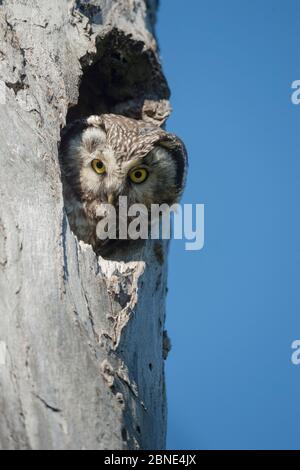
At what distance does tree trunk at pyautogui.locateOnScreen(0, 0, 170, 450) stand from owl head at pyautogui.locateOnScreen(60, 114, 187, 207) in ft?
1.02

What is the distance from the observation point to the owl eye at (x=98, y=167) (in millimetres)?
4438

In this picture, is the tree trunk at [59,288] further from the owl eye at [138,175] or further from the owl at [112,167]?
the owl eye at [138,175]

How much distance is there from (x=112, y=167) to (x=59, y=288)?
5.65ft

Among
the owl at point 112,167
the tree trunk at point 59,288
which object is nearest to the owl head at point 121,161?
the owl at point 112,167

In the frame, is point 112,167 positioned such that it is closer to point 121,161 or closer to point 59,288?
point 121,161

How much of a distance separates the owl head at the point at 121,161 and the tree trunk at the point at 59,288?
1.02ft

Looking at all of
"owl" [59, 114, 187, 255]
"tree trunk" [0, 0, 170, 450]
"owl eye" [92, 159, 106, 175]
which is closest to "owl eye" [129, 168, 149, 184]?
"owl" [59, 114, 187, 255]

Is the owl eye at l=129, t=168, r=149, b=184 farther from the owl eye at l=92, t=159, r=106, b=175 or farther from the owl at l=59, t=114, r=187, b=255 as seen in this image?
the owl eye at l=92, t=159, r=106, b=175

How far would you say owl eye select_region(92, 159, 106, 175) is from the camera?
444 centimetres

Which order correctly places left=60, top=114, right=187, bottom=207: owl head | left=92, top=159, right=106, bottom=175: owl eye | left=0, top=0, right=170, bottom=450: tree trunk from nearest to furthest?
left=0, top=0, right=170, bottom=450: tree trunk
left=60, top=114, right=187, bottom=207: owl head
left=92, top=159, right=106, bottom=175: owl eye

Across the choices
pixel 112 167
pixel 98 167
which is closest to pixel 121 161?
pixel 112 167

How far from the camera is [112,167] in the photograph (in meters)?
4.36
